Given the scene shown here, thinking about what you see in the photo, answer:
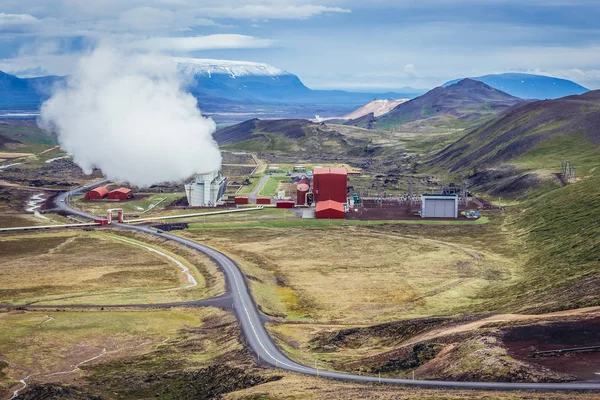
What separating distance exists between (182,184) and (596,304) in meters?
145

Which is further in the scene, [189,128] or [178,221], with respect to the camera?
[189,128]

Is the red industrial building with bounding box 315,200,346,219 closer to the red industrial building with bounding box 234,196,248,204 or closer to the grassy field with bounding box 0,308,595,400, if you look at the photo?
the red industrial building with bounding box 234,196,248,204

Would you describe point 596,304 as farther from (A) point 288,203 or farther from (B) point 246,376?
(A) point 288,203

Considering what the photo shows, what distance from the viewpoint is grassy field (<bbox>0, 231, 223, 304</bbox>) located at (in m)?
85.5

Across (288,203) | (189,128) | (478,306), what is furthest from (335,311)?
(189,128)

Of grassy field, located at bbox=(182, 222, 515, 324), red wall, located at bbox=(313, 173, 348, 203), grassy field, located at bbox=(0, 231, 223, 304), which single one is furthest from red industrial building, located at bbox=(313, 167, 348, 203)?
grassy field, located at bbox=(0, 231, 223, 304)

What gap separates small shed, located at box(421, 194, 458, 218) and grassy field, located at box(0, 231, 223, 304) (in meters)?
51.8

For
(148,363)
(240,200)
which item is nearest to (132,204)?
(240,200)

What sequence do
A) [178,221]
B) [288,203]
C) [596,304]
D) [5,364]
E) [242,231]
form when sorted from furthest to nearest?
[288,203], [178,221], [242,231], [596,304], [5,364]

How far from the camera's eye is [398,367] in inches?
2179

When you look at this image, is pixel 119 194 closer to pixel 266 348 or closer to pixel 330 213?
pixel 330 213

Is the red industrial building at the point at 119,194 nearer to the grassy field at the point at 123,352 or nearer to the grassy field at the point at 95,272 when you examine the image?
the grassy field at the point at 95,272

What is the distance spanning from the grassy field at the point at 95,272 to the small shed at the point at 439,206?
5179 centimetres

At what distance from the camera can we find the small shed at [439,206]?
5664 inches
